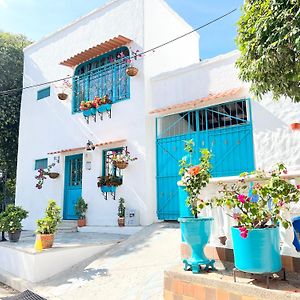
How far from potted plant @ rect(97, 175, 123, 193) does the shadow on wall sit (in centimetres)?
406

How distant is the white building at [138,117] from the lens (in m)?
7.29

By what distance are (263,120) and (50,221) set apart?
5127 mm

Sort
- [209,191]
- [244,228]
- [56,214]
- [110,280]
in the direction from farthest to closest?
[56,214] < [110,280] < [209,191] < [244,228]

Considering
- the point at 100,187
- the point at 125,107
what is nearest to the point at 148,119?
the point at 125,107

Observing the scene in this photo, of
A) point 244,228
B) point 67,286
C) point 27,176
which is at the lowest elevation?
point 67,286

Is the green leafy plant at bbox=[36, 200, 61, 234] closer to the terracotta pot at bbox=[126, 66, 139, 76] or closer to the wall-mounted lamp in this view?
the wall-mounted lamp

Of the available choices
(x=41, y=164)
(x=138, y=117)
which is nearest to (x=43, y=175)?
(x=41, y=164)

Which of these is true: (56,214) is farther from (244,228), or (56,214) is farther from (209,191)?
(244,228)

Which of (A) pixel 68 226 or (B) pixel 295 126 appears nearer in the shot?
(B) pixel 295 126

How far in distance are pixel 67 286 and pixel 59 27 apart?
999 cm

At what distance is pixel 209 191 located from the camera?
157 inches

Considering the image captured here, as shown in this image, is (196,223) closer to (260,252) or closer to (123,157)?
(260,252)

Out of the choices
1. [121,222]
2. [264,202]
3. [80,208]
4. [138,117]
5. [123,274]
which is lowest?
[123,274]

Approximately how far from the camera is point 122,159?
8453 millimetres
